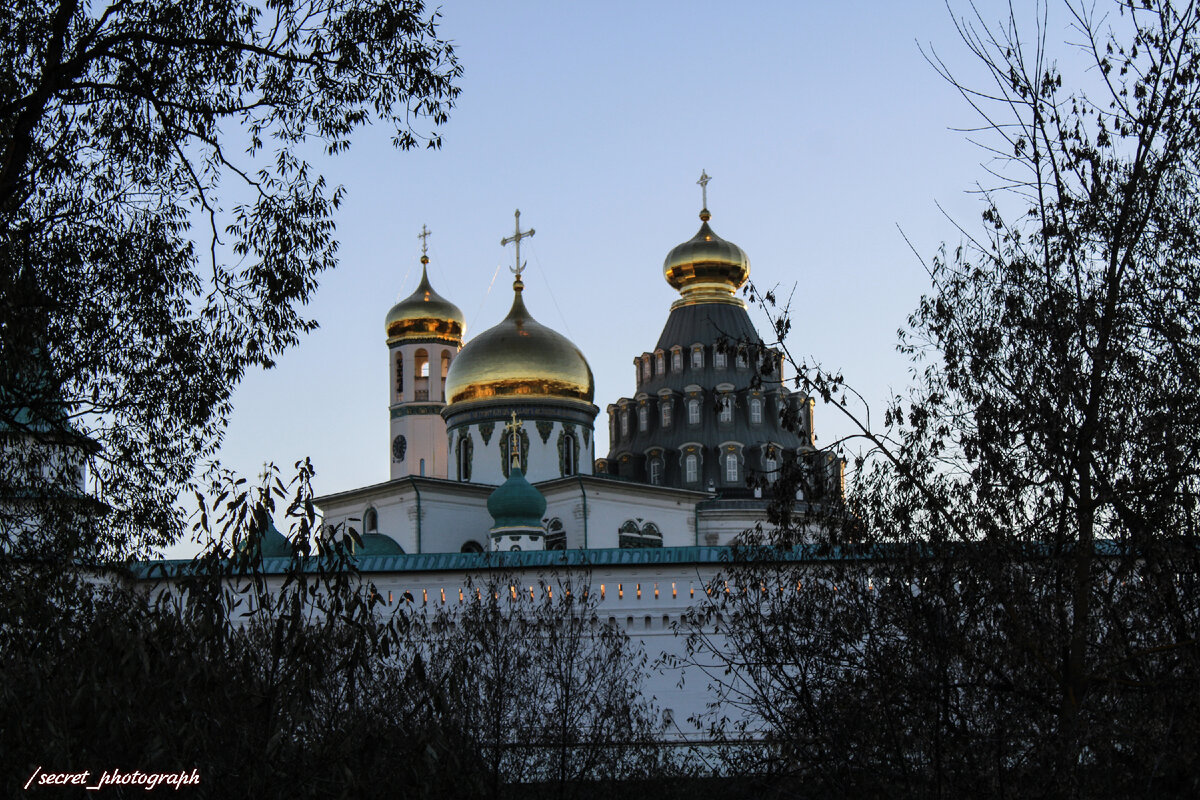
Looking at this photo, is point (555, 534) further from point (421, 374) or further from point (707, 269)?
point (707, 269)

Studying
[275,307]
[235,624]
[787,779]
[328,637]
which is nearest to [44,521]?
[275,307]

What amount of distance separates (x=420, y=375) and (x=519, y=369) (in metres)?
5.60

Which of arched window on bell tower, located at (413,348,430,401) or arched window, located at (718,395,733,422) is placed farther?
arched window on bell tower, located at (413,348,430,401)

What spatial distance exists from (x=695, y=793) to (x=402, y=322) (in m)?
27.3

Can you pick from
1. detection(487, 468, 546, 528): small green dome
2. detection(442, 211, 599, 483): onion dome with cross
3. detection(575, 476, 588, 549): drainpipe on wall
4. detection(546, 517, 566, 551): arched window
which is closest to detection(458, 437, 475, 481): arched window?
detection(442, 211, 599, 483): onion dome with cross

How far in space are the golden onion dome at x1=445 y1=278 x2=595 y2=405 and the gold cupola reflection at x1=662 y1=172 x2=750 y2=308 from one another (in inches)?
276

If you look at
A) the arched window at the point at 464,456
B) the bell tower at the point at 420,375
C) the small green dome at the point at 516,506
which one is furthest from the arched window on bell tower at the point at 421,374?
the small green dome at the point at 516,506

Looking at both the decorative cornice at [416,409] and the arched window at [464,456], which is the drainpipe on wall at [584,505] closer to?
the arched window at [464,456]

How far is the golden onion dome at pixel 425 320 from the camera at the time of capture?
1676 inches

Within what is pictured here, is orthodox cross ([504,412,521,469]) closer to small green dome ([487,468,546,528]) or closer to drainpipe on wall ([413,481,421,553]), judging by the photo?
drainpipe on wall ([413,481,421,553])

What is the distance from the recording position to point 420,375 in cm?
4238

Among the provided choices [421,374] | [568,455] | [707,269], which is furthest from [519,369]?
[707,269]

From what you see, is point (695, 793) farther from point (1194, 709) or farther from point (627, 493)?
point (627, 493)

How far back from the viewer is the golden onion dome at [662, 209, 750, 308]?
44188 millimetres
